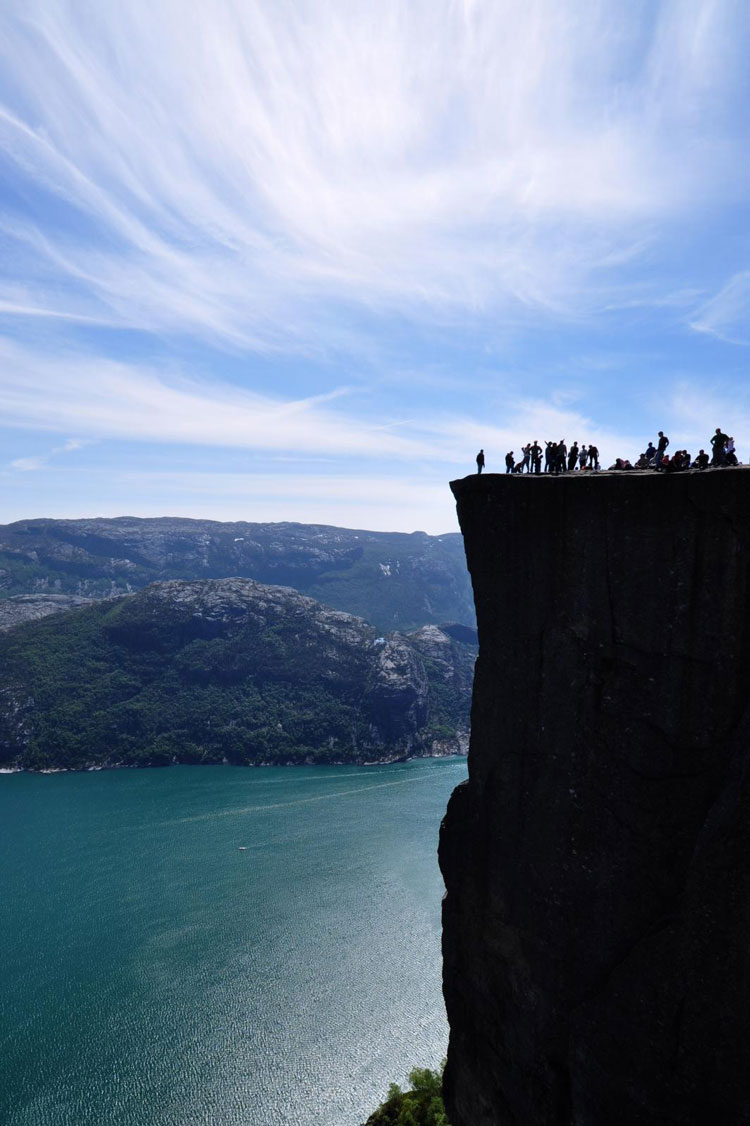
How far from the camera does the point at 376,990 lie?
64.1 meters

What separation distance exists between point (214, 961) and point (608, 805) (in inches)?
2767

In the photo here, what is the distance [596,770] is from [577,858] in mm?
2228

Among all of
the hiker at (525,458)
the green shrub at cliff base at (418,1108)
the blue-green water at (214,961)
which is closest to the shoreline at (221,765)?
the blue-green water at (214,961)

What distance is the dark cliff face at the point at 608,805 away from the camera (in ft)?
41.2

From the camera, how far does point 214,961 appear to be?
69.8m

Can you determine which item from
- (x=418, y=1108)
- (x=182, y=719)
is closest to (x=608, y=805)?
(x=418, y=1108)

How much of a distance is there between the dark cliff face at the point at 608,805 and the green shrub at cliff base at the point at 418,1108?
18602 millimetres

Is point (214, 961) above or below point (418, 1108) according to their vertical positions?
below

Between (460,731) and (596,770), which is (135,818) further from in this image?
(596,770)

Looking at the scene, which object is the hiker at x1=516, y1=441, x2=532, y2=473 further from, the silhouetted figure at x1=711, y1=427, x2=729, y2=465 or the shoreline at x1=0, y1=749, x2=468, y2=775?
the shoreline at x1=0, y1=749, x2=468, y2=775

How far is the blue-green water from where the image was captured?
167ft

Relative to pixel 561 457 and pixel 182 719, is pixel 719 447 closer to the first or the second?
pixel 561 457

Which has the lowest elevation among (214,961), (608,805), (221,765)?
(221,765)

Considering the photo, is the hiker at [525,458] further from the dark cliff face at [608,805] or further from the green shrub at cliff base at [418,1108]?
the green shrub at cliff base at [418,1108]
